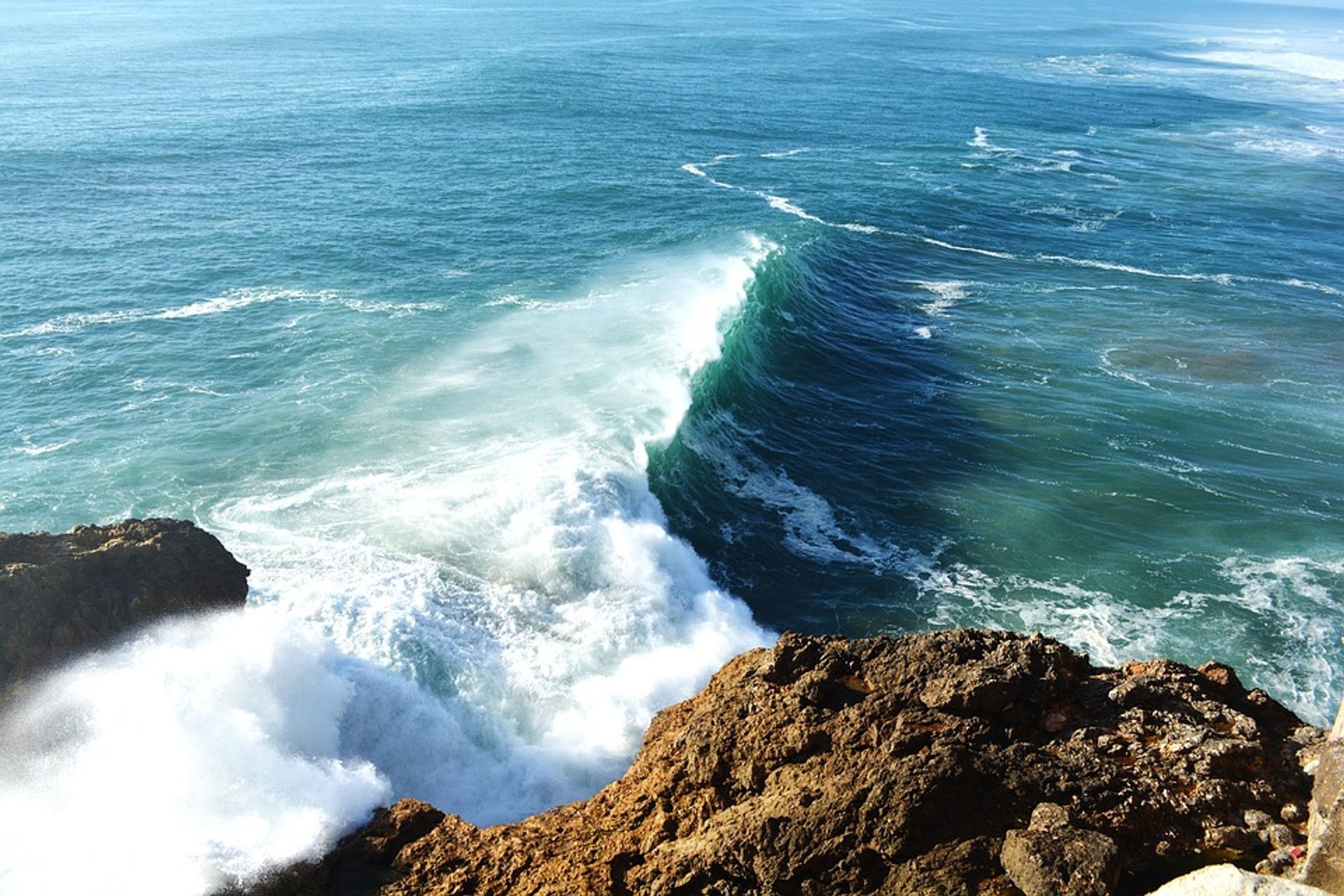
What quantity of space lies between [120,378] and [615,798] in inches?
1120

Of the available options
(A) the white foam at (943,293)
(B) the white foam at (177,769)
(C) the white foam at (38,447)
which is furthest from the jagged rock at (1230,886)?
(A) the white foam at (943,293)

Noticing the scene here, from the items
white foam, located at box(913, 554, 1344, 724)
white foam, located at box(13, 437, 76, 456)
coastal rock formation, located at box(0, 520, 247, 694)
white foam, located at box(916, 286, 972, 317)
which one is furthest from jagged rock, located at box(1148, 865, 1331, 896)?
white foam, located at box(916, 286, 972, 317)

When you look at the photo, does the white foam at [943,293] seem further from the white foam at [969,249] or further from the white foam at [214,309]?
the white foam at [214,309]

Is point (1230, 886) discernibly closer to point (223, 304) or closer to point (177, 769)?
point (177, 769)

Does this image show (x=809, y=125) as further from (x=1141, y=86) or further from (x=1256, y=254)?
(x=1141, y=86)

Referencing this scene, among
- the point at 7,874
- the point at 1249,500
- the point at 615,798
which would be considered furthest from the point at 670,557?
the point at 1249,500

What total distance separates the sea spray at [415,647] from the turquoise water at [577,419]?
89 mm

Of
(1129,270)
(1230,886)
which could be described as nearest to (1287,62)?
(1129,270)

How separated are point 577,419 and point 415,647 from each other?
12170 millimetres

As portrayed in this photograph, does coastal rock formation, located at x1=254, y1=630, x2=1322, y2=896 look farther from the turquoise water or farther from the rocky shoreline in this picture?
the turquoise water

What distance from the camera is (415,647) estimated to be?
73.2 feet

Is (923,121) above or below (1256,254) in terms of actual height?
above

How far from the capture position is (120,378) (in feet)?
114

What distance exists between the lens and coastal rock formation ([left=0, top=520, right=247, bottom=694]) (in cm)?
1656
